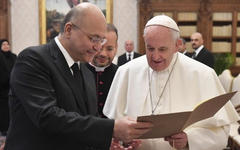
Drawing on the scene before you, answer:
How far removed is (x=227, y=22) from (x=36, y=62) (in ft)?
31.8

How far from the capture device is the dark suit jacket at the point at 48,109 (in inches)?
62.9

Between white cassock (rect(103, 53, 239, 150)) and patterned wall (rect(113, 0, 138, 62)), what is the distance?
8.05 meters

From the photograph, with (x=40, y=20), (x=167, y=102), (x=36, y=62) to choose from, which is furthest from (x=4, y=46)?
(x=36, y=62)

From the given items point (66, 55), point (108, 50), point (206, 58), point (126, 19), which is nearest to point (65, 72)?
point (66, 55)

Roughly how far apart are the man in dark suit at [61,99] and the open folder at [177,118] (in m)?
0.08

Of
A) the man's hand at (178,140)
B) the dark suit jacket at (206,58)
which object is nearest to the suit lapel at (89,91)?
the man's hand at (178,140)

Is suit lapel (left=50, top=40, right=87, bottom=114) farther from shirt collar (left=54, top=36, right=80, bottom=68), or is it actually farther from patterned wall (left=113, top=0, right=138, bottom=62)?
patterned wall (left=113, top=0, right=138, bottom=62)

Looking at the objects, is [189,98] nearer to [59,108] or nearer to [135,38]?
[59,108]

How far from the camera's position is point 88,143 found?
5.49 feet

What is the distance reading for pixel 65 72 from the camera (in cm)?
178

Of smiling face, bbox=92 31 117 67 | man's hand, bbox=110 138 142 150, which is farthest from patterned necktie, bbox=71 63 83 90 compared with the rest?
smiling face, bbox=92 31 117 67

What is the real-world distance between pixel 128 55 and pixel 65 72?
7.93 m

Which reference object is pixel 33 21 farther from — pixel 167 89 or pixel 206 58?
pixel 167 89

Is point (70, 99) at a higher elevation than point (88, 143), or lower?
higher
